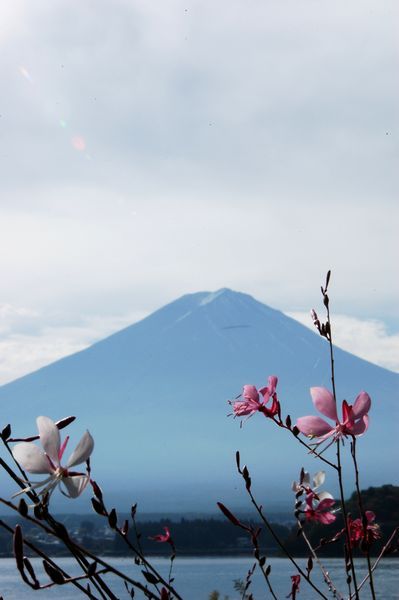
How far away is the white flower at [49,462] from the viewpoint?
3.01ft

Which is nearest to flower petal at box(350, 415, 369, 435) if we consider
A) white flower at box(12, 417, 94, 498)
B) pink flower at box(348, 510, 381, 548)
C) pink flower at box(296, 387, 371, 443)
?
pink flower at box(296, 387, 371, 443)

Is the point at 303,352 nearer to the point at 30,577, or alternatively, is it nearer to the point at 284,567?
the point at 284,567

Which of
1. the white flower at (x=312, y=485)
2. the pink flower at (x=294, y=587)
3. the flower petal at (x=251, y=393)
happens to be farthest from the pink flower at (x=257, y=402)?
the pink flower at (x=294, y=587)

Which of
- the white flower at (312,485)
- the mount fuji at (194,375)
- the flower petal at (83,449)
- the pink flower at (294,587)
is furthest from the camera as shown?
the mount fuji at (194,375)

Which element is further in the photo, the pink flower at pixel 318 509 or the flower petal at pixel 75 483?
the pink flower at pixel 318 509

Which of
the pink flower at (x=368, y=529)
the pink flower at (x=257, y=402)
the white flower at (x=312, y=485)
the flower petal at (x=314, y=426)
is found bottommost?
the pink flower at (x=368, y=529)

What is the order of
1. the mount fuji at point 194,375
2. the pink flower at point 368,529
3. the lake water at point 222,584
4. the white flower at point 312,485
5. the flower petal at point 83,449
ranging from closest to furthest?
the flower petal at point 83,449 → the pink flower at point 368,529 → the white flower at point 312,485 → the lake water at point 222,584 → the mount fuji at point 194,375

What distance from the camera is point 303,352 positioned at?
11312 cm

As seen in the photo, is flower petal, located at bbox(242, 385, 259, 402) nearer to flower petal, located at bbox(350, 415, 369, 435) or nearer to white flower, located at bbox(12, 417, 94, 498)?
flower petal, located at bbox(350, 415, 369, 435)

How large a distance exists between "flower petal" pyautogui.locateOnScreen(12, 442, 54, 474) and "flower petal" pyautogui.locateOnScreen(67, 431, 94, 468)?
0.03 m

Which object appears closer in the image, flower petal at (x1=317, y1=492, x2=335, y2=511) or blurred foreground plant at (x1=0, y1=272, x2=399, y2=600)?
blurred foreground plant at (x1=0, y1=272, x2=399, y2=600)

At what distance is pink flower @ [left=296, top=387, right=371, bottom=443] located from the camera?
3.71 feet

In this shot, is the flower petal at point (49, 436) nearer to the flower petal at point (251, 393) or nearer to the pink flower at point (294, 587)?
the flower petal at point (251, 393)

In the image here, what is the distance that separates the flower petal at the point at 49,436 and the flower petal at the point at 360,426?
0.40 m
